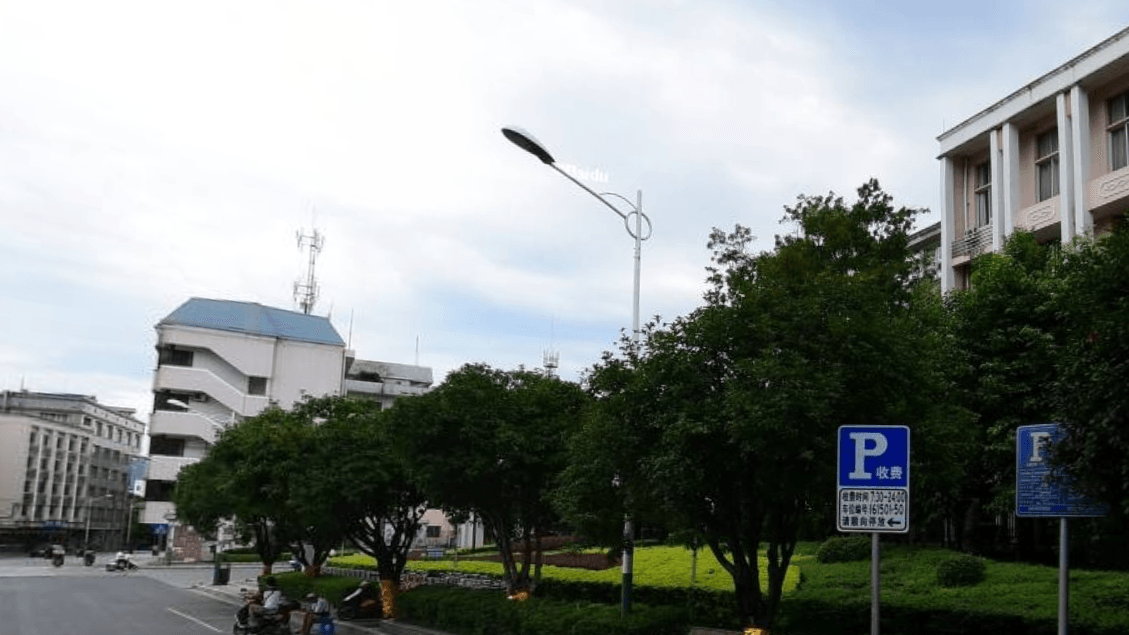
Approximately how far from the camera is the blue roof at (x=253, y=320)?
78250 mm

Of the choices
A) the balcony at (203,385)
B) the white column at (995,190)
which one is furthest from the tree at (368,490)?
the balcony at (203,385)

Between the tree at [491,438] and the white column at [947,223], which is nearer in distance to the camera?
the tree at [491,438]

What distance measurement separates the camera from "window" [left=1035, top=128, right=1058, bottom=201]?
29.2m

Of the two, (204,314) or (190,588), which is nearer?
(190,588)

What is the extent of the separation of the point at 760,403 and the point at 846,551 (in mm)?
12955

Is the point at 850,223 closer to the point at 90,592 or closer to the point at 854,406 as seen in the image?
the point at 854,406

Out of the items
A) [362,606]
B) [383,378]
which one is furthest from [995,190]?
[383,378]

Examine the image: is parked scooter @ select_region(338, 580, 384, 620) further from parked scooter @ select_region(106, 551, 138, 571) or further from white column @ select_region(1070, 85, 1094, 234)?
parked scooter @ select_region(106, 551, 138, 571)

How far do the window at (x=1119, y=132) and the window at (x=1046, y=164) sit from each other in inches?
80.7

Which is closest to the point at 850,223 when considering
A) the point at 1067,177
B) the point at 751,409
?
the point at 1067,177

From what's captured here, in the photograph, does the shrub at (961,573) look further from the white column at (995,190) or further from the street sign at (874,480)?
the white column at (995,190)

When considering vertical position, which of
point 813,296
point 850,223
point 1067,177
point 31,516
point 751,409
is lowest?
point 31,516

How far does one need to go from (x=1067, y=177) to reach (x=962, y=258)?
493 cm

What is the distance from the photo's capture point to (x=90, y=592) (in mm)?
38375
